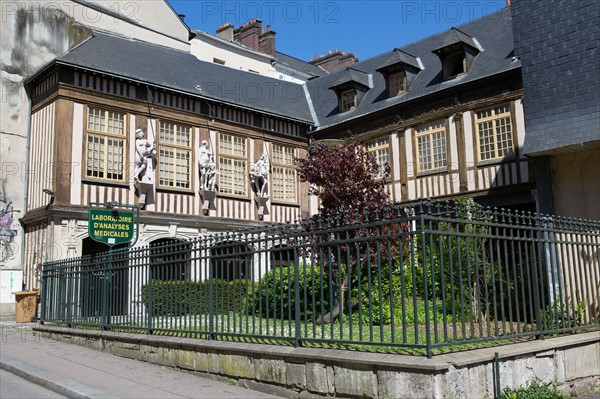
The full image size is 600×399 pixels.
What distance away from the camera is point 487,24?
1789 centimetres

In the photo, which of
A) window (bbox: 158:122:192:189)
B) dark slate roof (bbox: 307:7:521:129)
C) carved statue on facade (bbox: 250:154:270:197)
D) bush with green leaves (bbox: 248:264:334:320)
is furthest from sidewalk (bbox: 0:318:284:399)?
dark slate roof (bbox: 307:7:521:129)

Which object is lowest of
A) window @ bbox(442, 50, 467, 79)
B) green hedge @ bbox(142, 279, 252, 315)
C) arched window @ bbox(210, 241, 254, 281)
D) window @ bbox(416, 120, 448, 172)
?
green hedge @ bbox(142, 279, 252, 315)

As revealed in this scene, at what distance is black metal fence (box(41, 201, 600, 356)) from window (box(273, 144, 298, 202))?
31.4 feet

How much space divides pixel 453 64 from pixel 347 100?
14.0 feet

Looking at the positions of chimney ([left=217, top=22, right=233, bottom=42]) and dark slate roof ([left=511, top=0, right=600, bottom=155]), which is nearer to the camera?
dark slate roof ([left=511, top=0, right=600, bottom=155])

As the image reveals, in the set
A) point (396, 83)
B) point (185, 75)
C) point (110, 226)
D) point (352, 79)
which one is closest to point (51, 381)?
point (110, 226)

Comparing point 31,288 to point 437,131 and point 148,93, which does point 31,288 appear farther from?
point 437,131

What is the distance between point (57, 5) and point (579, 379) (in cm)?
1698

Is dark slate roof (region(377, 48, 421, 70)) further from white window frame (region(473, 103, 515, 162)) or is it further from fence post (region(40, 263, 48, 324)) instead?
fence post (region(40, 263, 48, 324))

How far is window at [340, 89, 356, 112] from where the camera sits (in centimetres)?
1986

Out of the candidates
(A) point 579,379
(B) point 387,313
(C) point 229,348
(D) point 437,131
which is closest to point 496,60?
(D) point 437,131

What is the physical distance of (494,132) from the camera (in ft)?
50.6

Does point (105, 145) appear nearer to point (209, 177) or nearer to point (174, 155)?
point (174, 155)

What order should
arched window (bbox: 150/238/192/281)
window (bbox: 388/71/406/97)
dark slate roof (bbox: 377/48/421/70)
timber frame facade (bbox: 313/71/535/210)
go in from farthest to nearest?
window (bbox: 388/71/406/97), dark slate roof (bbox: 377/48/421/70), timber frame facade (bbox: 313/71/535/210), arched window (bbox: 150/238/192/281)
